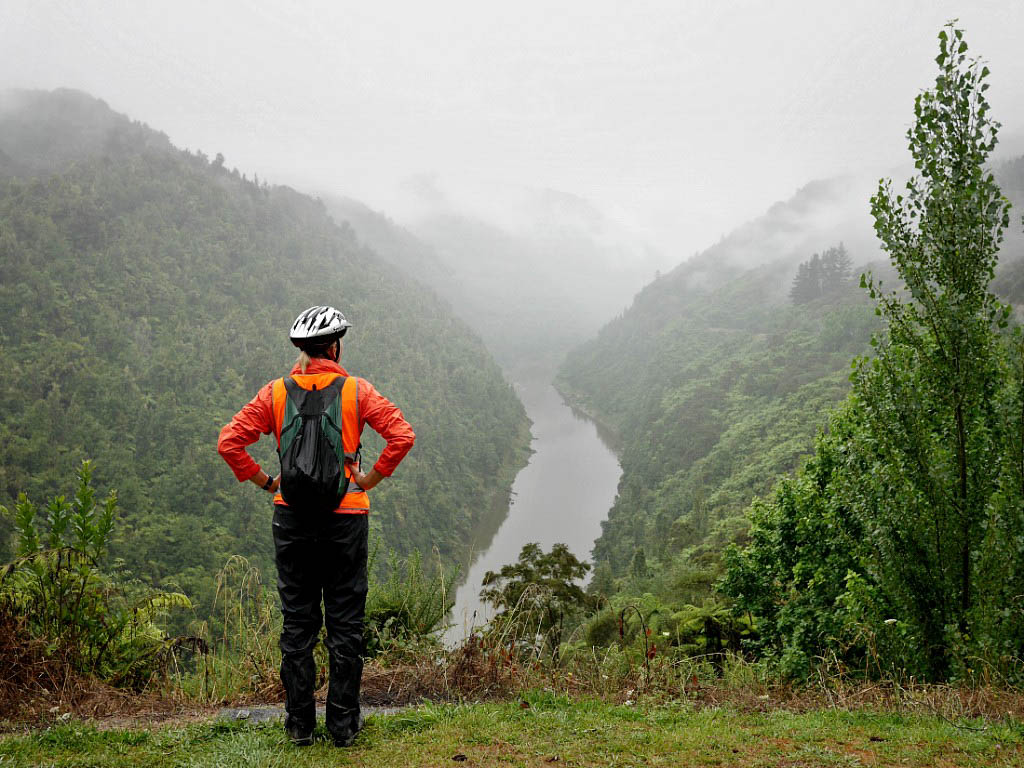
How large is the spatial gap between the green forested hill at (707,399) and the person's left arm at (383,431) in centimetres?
1716

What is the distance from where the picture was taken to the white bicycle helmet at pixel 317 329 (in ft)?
10.9

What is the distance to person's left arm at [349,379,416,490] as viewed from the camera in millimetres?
3113

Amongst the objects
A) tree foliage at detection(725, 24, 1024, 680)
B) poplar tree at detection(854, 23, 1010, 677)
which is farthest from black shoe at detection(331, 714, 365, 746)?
poplar tree at detection(854, 23, 1010, 677)

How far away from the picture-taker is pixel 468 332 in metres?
144

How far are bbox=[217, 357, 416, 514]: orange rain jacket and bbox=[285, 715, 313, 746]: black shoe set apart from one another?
116 cm

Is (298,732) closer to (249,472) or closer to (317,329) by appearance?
(249,472)

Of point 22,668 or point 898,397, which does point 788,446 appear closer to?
point 898,397

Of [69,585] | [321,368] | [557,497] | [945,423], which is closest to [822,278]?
[557,497]

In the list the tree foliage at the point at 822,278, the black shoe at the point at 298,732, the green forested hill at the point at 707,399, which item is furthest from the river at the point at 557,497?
the tree foliage at the point at 822,278

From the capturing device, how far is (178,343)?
7312 centimetres

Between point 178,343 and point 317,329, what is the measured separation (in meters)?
81.0

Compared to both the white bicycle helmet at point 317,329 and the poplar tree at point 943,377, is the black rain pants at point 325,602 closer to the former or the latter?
the white bicycle helmet at point 317,329

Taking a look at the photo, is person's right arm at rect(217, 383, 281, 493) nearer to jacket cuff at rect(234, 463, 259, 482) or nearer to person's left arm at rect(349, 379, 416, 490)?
jacket cuff at rect(234, 463, 259, 482)

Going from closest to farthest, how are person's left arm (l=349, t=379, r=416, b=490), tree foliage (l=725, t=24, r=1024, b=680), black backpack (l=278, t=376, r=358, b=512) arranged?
1. black backpack (l=278, t=376, r=358, b=512)
2. person's left arm (l=349, t=379, r=416, b=490)
3. tree foliage (l=725, t=24, r=1024, b=680)
